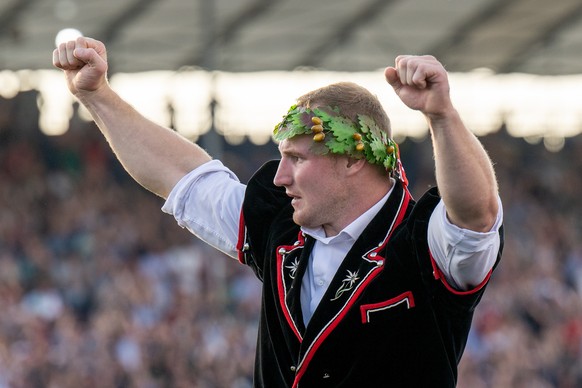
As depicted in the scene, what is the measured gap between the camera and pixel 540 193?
60.7ft

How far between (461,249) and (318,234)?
0.54 metres

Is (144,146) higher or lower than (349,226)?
higher

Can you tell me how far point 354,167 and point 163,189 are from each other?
0.70 meters

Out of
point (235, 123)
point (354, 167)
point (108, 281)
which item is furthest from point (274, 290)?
point (235, 123)

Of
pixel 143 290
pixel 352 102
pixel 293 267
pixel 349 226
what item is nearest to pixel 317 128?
pixel 352 102

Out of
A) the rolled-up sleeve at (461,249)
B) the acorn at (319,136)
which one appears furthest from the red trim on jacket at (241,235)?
the rolled-up sleeve at (461,249)

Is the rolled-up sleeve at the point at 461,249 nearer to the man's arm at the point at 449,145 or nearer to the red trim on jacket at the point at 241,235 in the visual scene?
the man's arm at the point at 449,145

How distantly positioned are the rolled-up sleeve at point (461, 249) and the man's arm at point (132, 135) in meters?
0.98

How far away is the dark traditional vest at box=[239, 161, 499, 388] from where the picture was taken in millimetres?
3352

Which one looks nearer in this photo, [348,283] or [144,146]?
[348,283]

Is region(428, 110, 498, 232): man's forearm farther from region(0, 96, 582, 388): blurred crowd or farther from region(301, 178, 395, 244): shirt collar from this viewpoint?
region(0, 96, 582, 388): blurred crowd

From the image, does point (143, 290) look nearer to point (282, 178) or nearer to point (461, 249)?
point (282, 178)

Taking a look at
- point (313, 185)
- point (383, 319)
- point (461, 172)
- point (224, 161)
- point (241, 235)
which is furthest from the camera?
point (224, 161)

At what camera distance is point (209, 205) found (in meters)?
3.87
